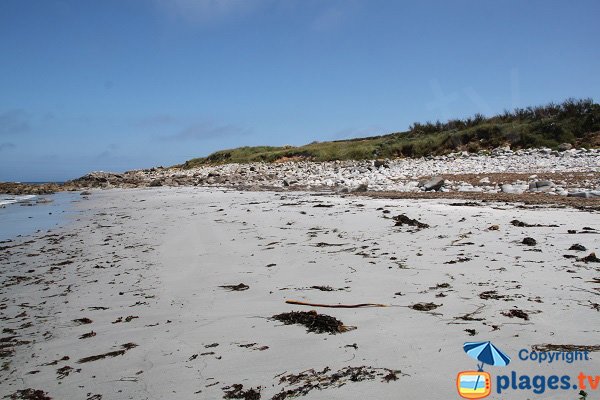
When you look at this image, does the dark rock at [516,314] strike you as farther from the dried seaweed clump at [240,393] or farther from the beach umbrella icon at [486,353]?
the dried seaweed clump at [240,393]

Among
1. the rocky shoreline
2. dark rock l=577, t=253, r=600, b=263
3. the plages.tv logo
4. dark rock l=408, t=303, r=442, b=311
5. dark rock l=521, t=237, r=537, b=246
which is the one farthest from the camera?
the rocky shoreline

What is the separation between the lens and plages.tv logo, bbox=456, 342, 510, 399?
5.89 ft

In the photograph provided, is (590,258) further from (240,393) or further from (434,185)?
(434,185)

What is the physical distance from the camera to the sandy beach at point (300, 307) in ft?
6.70

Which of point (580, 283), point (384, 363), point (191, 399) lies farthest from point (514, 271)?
point (191, 399)

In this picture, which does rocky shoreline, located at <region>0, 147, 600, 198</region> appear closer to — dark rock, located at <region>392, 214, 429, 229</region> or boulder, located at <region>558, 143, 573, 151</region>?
boulder, located at <region>558, 143, 573, 151</region>

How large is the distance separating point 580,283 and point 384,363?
1916 mm

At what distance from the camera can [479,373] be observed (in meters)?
1.92

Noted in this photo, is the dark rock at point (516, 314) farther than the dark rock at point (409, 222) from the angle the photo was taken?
No

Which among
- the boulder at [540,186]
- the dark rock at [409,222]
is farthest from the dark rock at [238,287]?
the boulder at [540,186]

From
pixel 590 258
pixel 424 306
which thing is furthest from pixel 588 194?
pixel 424 306

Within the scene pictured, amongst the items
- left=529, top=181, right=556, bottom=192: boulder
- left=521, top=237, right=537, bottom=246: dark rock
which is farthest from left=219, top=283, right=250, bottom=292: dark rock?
left=529, top=181, right=556, bottom=192: boulder

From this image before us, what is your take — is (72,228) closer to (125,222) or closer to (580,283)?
(125,222)

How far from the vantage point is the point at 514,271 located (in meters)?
3.41
